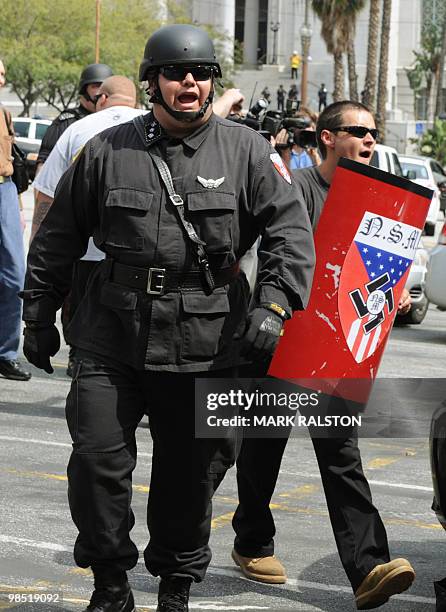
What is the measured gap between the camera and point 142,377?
15.0ft

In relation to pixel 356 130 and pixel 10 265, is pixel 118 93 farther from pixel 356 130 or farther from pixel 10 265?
pixel 356 130

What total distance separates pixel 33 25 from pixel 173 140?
52.0m

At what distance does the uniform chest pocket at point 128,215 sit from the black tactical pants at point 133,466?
0.39 metres

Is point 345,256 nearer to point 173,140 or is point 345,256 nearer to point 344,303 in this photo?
point 344,303

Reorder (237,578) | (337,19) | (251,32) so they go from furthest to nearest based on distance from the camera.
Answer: (251,32) → (337,19) → (237,578)

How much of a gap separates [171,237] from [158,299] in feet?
0.65

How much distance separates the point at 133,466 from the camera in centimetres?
454

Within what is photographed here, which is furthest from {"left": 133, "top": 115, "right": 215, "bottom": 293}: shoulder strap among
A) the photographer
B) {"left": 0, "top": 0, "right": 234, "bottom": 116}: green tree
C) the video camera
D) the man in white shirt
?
{"left": 0, "top": 0, "right": 234, "bottom": 116}: green tree

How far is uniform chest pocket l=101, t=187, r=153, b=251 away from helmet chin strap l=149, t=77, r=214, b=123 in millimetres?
277

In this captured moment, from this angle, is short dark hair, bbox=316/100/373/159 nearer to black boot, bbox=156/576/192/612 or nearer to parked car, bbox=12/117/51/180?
black boot, bbox=156/576/192/612

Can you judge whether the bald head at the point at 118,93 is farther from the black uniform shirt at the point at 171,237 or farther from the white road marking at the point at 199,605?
the white road marking at the point at 199,605

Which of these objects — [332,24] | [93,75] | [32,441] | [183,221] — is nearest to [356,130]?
[183,221]

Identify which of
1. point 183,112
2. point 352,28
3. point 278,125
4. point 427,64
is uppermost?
point 183,112

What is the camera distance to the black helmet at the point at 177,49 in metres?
4.53
